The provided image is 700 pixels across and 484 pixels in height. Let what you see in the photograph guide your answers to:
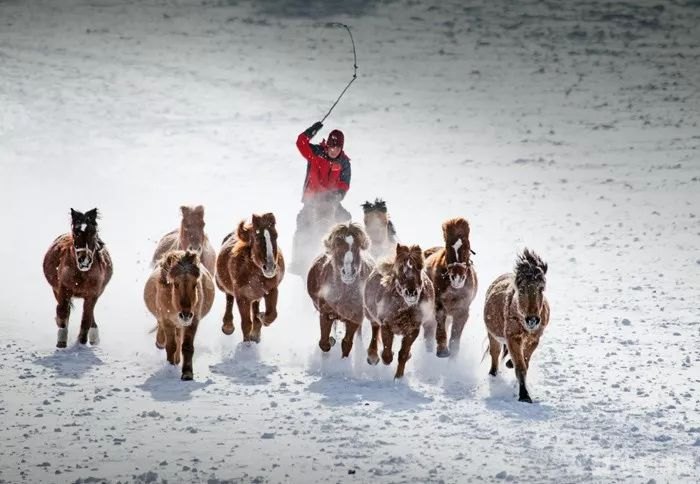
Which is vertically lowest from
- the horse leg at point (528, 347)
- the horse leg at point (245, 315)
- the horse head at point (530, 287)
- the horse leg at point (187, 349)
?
the horse leg at point (187, 349)

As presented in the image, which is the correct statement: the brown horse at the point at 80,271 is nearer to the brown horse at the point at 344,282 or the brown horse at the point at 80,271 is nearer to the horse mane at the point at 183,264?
the horse mane at the point at 183,264

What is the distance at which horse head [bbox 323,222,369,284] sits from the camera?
38.3ft

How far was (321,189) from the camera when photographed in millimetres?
14977

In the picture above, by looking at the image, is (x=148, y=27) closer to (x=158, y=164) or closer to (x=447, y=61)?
(x=447, y=61)

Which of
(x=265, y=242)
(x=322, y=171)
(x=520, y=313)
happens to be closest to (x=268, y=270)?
(x=265, y=242)

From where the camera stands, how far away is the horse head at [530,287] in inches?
405

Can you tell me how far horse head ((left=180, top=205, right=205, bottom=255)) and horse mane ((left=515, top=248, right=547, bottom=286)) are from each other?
4141 millimetres

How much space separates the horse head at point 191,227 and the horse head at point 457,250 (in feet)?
9.77

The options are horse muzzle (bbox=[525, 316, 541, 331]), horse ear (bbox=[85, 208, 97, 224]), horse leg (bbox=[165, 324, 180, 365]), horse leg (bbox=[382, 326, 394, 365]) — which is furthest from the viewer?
horse ear (bbox=[85, 208, 97, 224])

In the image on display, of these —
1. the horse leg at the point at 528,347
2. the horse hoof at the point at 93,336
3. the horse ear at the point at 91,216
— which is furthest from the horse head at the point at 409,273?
the horse hoof at the point at 93,336

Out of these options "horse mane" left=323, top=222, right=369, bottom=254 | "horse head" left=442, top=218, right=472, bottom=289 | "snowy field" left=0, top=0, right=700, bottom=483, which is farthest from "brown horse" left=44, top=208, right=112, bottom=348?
"horse head" left=442, top=218, right=472, bottom=289

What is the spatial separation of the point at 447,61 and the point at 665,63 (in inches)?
295

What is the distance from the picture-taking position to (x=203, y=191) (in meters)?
25.2

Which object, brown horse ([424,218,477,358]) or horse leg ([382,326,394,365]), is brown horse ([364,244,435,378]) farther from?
brown horse ([424,218,477,358])
